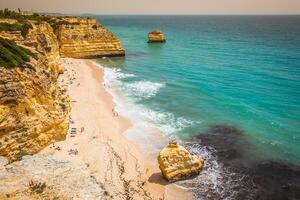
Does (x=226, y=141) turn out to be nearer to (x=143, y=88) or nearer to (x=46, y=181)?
(x=46, y=181)

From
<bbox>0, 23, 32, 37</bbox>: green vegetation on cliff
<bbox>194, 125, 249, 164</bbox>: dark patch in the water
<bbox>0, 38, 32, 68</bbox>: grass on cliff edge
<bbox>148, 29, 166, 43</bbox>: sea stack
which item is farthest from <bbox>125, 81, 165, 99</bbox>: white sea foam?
<bbox>148, 29, 166, 43</bbox>: sea stack

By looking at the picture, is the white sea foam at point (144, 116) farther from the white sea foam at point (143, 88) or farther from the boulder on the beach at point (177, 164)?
the boulder on the beach at point (177, 164)

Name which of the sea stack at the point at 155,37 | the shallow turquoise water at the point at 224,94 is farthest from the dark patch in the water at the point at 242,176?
the sea stack at the point at 155,37

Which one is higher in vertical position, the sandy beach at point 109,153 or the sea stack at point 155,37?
the sea stack at point 155,37

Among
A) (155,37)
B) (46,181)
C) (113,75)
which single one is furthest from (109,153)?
(155,37)

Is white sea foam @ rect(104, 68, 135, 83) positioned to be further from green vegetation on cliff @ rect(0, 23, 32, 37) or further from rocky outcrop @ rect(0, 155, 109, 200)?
rocky outcrop @ rect(0, 155, 109, 200)
